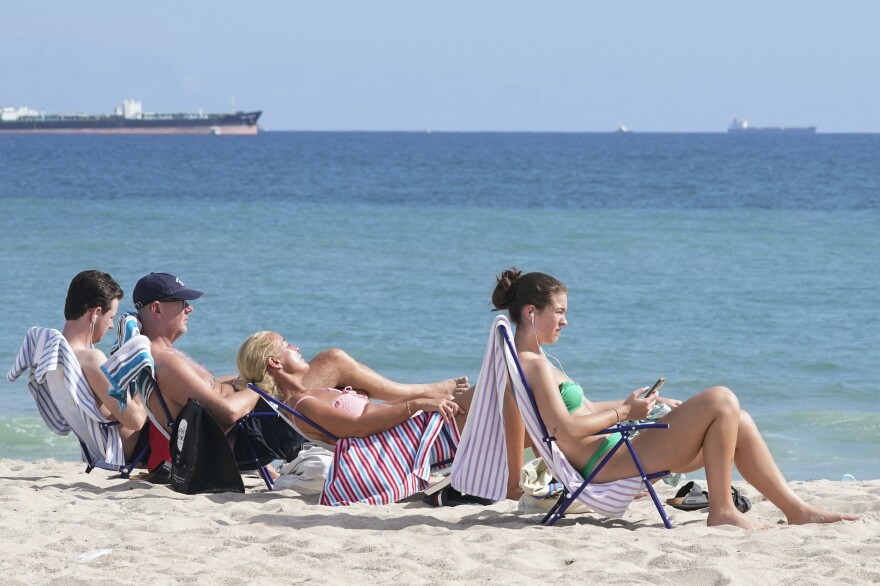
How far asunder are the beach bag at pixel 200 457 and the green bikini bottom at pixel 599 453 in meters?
1.55

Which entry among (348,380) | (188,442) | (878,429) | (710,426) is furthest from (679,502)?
(878,429)

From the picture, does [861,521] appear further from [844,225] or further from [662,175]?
[662,175]

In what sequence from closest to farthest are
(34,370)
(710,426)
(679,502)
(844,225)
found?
(710,426), (679,502), (34,370), (844,225)

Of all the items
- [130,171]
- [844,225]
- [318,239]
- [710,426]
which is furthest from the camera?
[130,171]

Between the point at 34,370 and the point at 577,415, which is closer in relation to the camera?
the point at 577,415

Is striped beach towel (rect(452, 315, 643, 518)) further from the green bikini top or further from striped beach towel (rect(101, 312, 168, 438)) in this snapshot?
striped beach towel (rect(101, 312, 168, 438))

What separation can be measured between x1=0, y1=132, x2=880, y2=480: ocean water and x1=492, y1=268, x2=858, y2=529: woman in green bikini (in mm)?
2554

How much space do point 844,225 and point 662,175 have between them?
21252 mm

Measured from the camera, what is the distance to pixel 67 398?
5180mm

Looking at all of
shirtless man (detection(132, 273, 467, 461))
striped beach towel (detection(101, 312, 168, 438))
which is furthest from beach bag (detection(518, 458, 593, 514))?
striped beach towel (detection(101, 312, 168, 438))

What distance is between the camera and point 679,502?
4.71m

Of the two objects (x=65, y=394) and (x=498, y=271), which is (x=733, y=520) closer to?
(x=65, y=394)

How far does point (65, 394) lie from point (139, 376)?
41cm

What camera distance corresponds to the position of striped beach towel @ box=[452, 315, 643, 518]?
167 inches
